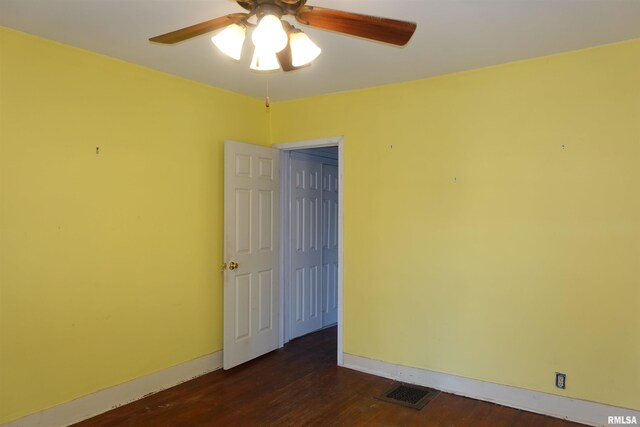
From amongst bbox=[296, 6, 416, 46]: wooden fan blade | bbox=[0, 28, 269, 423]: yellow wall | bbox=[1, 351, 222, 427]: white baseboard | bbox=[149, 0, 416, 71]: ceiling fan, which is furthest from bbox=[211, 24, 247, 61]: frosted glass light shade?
bbox=[1, 351, 222, 427]: white baseboard

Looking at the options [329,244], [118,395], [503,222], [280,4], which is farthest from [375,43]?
[118,395]

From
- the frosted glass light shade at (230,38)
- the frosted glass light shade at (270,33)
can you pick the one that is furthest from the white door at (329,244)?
the frosted glass light shade at (270,33)

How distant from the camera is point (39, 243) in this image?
8.92 ft

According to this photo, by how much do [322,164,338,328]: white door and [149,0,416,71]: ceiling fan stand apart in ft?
10.5

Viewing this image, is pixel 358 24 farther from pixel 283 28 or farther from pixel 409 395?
pixel 409 395

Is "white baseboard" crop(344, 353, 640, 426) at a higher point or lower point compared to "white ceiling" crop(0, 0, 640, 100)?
lower

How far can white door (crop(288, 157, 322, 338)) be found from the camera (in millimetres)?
4691

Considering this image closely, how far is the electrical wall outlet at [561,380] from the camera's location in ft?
9.64

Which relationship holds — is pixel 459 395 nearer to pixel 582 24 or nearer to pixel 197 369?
pixel 197 369

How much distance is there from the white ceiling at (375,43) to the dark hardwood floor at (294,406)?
8.22 feet

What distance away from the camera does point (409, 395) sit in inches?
130

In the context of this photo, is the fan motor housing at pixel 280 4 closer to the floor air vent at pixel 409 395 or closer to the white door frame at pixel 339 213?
the white door frame at pixel 339 213

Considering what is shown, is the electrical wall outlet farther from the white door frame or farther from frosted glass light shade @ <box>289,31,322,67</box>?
frosted glass light shade @ <box>289,31,322,67</box>

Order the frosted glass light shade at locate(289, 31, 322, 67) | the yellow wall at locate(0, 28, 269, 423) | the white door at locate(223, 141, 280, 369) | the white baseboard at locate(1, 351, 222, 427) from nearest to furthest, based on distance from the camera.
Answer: the frosted glass light shade at locate(289, 31, 322, 67) → the yellow wall at locate(0, 28, 269, 423) → the white baseboard at locate(1, 351, 222, 427) → the white door at locate(223, 141, 280, 369)
